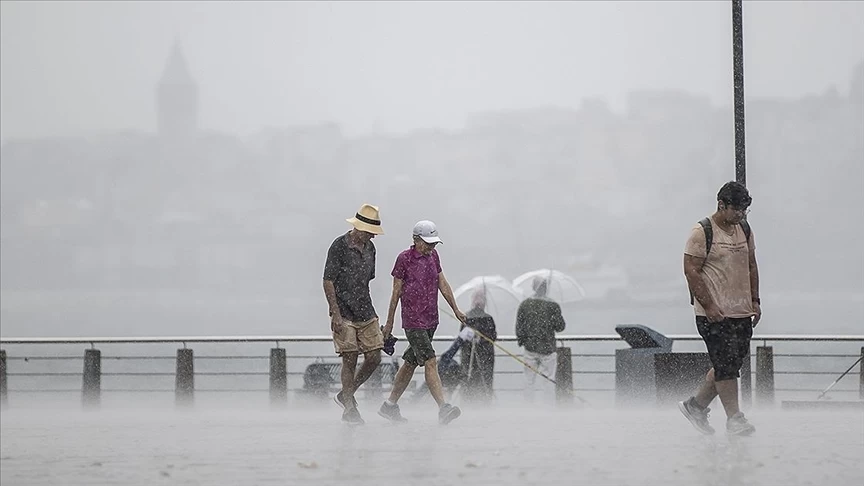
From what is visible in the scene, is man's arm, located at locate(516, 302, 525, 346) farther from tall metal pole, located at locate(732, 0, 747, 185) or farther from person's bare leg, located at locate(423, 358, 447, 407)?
person's bare leg, located at locate(423, 358, 447, 407)

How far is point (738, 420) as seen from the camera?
10.5 meters

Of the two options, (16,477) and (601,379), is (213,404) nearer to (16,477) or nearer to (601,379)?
(16,477)

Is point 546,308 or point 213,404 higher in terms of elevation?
point 546,308

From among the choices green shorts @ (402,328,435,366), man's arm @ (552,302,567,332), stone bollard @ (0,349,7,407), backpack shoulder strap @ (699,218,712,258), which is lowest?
stone bollard @ (0,349,7,407)

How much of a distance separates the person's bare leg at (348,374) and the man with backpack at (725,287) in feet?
11.1

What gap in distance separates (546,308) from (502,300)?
1.74 meters

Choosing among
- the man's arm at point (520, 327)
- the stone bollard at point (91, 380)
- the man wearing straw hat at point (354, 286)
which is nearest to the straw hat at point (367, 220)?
the man wearing straw hat at point (354, 286)

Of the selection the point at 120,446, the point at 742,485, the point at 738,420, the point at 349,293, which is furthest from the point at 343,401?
the point at 742,485

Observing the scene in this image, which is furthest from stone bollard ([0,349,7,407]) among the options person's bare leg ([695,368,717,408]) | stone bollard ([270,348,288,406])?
person's bare leg ([695,368,717,408])

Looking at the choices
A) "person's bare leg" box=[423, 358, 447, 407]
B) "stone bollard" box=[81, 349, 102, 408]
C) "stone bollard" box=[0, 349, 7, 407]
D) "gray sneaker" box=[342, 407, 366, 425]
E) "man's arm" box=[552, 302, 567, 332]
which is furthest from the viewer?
"stone bollard" box=[0, 349, 7, 407]

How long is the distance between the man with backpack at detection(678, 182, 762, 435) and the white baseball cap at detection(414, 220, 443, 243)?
9.09ft

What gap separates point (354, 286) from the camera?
483 inches

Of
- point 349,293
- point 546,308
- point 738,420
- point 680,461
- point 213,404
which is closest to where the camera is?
→ point 680,461

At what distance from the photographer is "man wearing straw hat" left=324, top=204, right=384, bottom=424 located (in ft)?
40.0
